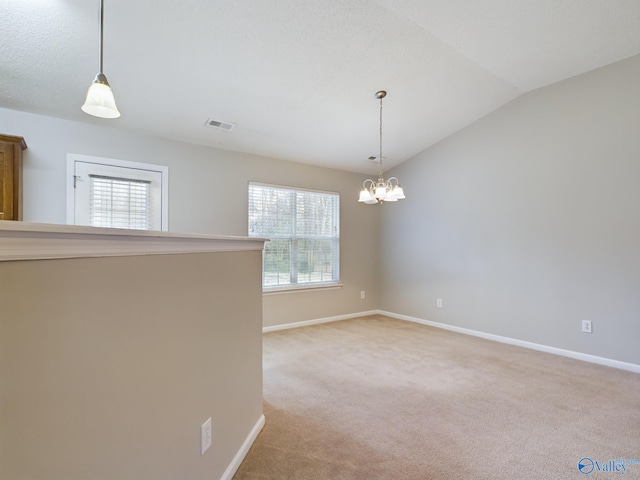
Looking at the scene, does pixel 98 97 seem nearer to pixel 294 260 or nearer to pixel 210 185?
pixel 210 185

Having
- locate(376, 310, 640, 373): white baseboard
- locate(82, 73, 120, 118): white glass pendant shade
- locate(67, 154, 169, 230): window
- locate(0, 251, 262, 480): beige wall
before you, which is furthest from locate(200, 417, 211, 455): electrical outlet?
locate(376, 310, 640, 373): white baseboard

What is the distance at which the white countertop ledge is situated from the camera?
62 cm

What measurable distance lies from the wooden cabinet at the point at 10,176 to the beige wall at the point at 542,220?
461 cm

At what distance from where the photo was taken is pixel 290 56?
2756 mm

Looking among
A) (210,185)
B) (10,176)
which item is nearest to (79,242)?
Answer: (10,176)

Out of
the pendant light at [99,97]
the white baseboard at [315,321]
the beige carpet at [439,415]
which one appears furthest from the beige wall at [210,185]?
the pendant light at [99,97]

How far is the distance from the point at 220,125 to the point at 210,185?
76cm

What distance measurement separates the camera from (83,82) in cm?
267

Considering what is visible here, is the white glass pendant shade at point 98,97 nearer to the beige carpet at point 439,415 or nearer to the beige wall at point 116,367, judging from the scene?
the beige wall at point 116,367

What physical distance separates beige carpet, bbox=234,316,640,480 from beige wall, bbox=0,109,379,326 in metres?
1.57

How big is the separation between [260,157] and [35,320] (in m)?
3.91

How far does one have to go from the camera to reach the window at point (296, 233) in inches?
174

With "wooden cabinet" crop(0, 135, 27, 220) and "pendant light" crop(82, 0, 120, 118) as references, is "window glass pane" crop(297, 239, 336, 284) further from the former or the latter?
"pendant light" crop(82, 0, 120, 118)

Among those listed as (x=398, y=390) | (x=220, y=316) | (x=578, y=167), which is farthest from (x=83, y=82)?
(x=578, y=167)
